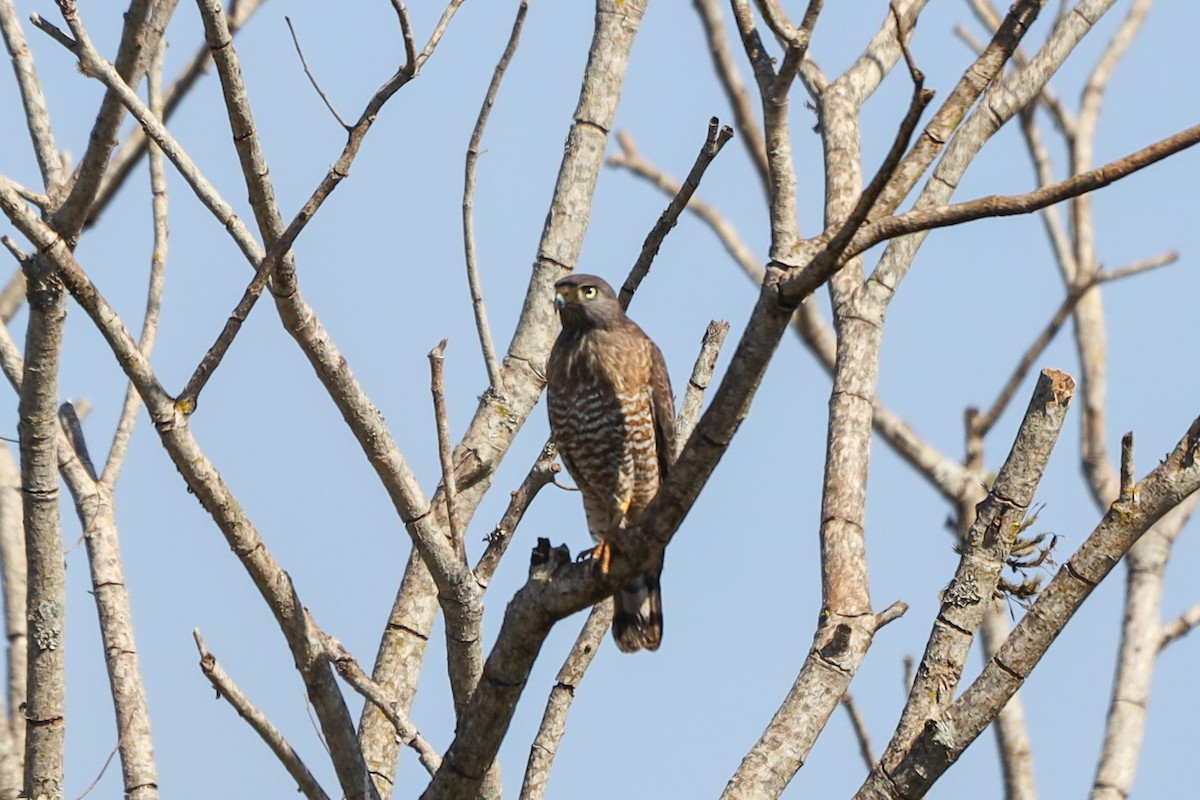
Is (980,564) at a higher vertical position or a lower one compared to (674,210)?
lower

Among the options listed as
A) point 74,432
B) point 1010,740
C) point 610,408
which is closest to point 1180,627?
point 1010,740

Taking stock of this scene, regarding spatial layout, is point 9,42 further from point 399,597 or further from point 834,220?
point 834,220

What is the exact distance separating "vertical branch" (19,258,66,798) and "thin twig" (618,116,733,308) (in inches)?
79.7

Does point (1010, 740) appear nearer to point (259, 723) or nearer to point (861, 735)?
point (861, 735)

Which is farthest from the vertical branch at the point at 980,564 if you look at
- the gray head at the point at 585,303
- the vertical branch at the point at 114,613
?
the vertical branch at the point at 114,613

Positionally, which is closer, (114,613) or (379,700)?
(379,700)

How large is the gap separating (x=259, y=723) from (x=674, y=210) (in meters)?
2.24

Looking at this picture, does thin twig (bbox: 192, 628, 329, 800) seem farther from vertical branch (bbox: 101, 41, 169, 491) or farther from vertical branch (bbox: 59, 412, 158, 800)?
vertical branch (bbox: 101, 41, 169, 491)

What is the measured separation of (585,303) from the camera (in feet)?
21.7

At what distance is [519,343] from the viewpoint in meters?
6.59

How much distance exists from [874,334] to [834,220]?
1.66 ft

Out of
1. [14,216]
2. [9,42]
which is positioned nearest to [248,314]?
[14,216]

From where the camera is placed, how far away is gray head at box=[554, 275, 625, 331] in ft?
21.6

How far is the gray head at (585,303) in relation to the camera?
6.60 meters
